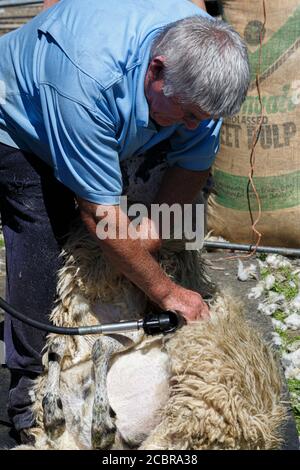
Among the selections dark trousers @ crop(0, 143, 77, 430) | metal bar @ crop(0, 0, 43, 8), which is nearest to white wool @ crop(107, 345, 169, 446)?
dark trousers @ crop(0, 143, 77, 430)

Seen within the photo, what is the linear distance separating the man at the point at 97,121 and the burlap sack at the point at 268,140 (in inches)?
62.6

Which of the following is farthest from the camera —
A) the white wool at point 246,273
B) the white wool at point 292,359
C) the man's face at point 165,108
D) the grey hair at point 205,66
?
the white wool at point 246,273

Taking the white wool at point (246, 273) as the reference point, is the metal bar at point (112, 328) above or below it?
above

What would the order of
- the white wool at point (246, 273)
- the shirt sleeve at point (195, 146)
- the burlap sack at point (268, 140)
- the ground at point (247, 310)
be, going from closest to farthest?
the shirt sleeve at point (195, 146)
the ground at point (247, 310)
the burlap sack at point (268, 140)
the white wool at point (246, 273)

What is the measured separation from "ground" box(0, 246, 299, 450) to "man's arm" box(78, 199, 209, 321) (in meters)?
0.57

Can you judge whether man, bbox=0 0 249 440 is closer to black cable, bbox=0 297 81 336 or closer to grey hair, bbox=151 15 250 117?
grey hair, bbox=151 15 250 117

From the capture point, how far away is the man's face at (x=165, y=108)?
2.74m

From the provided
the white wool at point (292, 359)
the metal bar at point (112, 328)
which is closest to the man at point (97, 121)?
the metal bar at point (112, 328)

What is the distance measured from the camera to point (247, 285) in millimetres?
4602

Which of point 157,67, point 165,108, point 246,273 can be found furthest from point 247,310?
point 157,67

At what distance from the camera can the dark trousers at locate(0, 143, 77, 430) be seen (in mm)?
3115

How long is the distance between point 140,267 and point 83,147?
443 mm

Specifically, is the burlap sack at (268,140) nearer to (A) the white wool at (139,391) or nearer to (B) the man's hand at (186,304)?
→ (B) the man's hand at (186,304)

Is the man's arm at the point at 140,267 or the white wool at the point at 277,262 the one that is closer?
the man's arm at the point at 140,267
